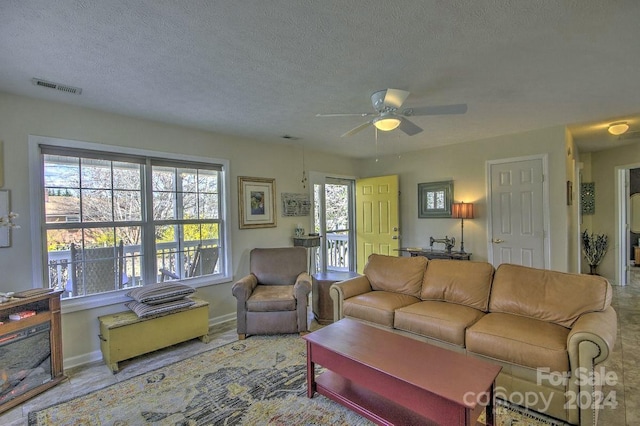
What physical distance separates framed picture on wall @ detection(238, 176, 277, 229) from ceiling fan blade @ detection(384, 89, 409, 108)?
8.15ft

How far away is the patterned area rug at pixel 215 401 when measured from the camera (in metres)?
2.06

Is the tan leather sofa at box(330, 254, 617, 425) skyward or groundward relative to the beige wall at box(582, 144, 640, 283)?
groundward

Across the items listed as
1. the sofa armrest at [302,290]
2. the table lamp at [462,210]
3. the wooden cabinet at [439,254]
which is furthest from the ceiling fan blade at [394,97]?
the wooden cabinet at [439,254]

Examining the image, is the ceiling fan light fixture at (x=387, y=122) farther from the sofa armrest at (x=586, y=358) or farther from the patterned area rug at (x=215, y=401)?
the patterned area rug at (x=215, y=401)

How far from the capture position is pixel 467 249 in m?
4.79

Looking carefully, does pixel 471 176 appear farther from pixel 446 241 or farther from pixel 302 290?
pixel 302 290

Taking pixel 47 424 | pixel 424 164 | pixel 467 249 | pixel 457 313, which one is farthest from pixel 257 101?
pixel 467 249

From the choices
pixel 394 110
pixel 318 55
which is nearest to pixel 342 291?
pixel 394 110

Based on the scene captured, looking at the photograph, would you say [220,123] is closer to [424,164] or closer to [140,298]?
[140,298]

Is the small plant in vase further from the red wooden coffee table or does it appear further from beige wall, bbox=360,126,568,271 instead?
the red wooden coffee table

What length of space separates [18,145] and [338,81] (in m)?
2.81

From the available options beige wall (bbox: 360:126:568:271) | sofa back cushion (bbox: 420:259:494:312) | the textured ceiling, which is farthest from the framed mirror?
sofa back cushion (bbox: 420:259:494:312)

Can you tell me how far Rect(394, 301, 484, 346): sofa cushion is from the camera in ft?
7.99

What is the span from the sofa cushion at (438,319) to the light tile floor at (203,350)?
92cm
